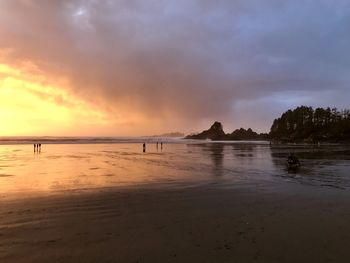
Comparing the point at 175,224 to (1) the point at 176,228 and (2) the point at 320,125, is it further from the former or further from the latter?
(2) the point at 320,125

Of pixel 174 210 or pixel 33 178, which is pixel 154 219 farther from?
pixel 33 178

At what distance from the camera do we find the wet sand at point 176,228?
866 cm

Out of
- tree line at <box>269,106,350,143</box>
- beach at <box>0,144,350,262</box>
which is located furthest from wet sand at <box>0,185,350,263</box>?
tree line at <box>269,106,350,143</box>

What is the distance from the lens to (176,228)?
36.3ft

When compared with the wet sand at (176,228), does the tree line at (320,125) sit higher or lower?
higher

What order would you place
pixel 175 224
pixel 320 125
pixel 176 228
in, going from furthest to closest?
pixel 320 125 → pixel 175 224 → pixel 176 228

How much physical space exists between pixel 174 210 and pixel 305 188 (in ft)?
32.8

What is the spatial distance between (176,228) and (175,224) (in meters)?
0.53

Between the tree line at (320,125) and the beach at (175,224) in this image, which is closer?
the beach at (175,224)

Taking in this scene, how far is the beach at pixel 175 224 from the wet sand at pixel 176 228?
27 millimetres

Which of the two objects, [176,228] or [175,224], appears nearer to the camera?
[176,228]

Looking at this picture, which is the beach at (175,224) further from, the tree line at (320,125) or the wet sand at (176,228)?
the tree line at (320,125)

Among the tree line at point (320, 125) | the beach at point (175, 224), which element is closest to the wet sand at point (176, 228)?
the beach at point (175, 224)

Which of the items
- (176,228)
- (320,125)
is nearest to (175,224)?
(176,228)
